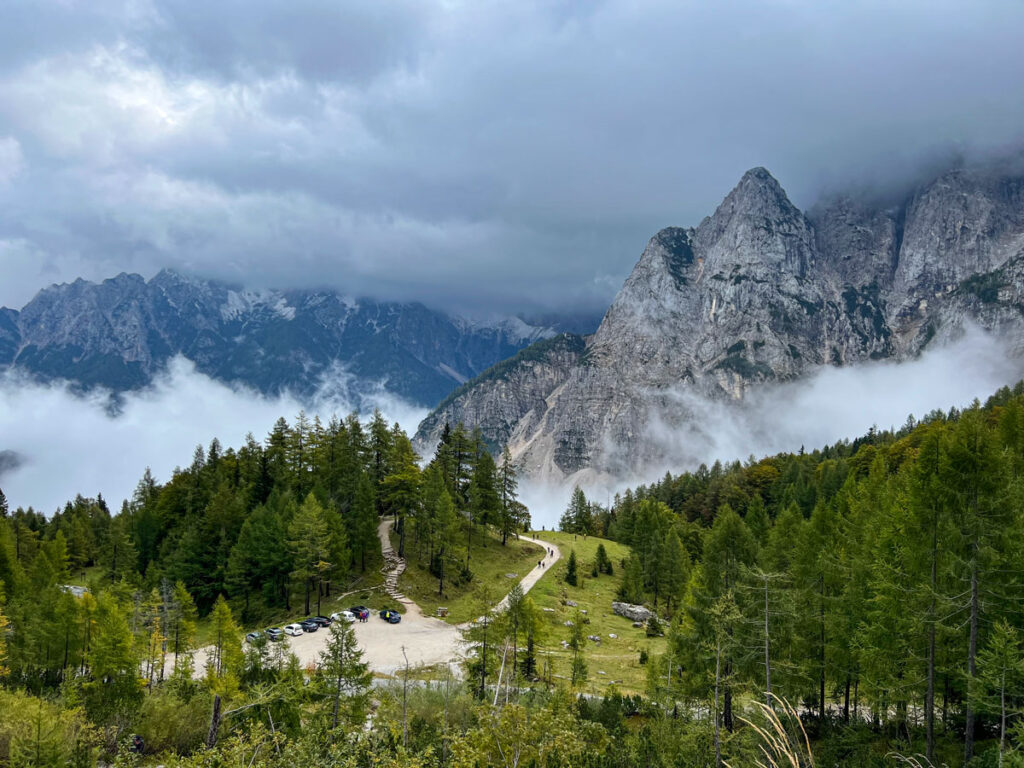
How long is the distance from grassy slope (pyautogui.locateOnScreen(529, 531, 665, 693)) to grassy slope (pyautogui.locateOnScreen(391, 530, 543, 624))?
4.48 meters

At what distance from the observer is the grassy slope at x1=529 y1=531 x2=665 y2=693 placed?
5147 centimetres

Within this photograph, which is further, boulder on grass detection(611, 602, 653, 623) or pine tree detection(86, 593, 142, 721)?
boulder on grass detection(611, 602, 653, 623)

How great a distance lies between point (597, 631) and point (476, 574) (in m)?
18.2

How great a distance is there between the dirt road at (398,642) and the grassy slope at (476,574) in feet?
5.49

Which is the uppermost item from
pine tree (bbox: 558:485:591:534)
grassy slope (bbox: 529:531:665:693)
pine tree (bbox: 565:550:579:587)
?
pine tree (bbox: 558:485:591:534)

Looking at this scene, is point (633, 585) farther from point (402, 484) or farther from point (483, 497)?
point (402, 484)

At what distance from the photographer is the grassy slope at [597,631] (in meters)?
51.5

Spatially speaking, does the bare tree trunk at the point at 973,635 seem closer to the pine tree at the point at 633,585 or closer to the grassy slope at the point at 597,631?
the grassy slope at the point at 597,631

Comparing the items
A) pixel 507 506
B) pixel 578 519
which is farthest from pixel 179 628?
pixel 578 519

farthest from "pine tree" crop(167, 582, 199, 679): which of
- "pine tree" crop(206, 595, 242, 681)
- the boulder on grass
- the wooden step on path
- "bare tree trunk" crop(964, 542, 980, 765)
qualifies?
"bare tree trunk" crop(964, 542, 980, 765)

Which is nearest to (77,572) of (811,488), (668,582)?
(668,582)

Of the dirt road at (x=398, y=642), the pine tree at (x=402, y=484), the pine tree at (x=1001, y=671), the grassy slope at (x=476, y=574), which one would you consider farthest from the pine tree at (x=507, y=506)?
the pine tree at (x=1001, y=671)

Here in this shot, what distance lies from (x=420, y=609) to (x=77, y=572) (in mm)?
59811

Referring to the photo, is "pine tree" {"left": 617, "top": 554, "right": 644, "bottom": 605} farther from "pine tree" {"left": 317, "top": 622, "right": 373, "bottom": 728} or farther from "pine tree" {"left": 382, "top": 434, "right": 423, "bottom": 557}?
"pine tree" {"left": 317, "top": 622, "right": 373, "bottom": 728}
